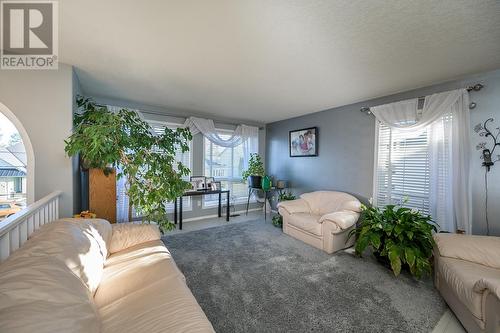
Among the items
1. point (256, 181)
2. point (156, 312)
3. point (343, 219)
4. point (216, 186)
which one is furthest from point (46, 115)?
point (343, 219)

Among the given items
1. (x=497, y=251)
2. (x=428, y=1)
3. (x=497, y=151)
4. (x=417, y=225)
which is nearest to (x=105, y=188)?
(x=428, y=1)

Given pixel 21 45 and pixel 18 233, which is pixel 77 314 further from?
pixel 21 45

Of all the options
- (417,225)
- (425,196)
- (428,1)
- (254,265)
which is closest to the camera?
(428,1)

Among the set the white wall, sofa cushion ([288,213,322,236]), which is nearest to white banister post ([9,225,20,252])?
the white wall

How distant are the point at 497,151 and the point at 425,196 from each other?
0.86 m

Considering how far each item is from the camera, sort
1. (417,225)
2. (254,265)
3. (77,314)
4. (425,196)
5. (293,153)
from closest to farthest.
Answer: (77,314) < (417,225) < (254,265) < (425,196) < (293,153)

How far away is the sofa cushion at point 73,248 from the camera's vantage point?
1038mm

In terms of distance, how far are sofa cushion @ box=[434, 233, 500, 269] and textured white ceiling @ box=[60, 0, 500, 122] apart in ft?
5.84

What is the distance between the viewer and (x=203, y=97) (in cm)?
332

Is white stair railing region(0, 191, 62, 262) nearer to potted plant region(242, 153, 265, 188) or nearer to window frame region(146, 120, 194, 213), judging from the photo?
window frame region(146, 120, 194, 213)

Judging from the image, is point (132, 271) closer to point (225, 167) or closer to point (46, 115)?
point (46, 115)

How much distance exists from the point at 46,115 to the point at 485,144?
5048mm

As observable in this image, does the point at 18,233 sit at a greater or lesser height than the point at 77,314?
greater

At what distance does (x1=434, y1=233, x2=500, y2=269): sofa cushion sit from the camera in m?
1.61
